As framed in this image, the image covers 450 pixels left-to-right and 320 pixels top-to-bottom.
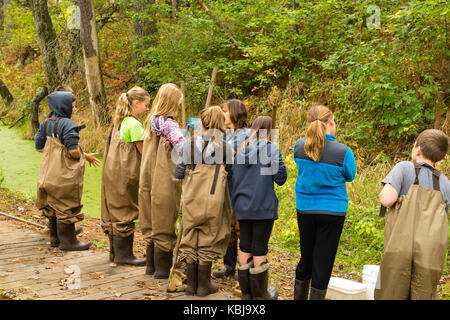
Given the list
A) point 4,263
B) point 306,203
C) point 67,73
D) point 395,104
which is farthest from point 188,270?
point 67,73

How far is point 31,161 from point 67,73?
3.19m

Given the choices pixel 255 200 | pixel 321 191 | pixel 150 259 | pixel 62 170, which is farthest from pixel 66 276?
pixel 321 191

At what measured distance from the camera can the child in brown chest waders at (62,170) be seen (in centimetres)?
466

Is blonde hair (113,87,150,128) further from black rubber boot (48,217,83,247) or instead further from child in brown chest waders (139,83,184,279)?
black rubber boot (48,217,83,247)

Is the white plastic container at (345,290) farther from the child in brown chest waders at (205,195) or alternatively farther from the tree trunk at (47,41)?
the tree trunk at (47,41)

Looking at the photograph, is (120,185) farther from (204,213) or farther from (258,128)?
(258,128)

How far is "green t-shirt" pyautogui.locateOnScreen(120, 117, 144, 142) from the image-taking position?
13.8 ft

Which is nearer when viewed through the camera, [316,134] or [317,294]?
[316,134]

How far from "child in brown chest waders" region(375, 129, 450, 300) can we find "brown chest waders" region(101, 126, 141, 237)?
2.31 meters

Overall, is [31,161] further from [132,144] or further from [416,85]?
[416,85]

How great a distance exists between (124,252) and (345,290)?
2.11 m

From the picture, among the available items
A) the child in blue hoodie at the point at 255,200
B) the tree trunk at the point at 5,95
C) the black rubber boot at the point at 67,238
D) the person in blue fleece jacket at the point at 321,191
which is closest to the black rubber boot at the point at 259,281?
the child in blue hoodie at the point at 255,200

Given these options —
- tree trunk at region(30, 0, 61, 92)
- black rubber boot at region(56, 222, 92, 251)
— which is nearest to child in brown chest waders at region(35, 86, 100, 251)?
black rubber boot at region(56, 222, 92, 251)

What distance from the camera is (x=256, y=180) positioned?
3.49 meters
